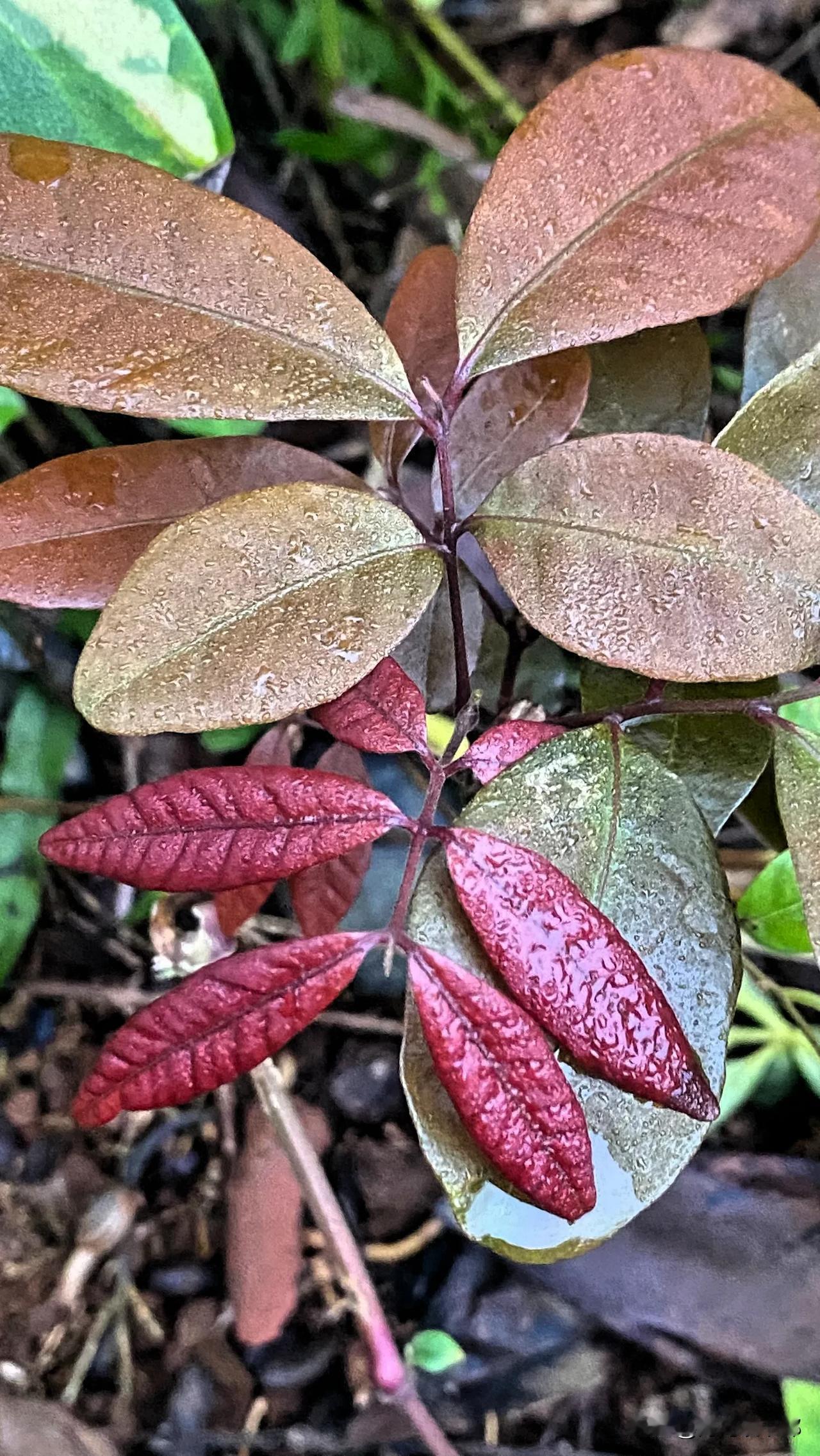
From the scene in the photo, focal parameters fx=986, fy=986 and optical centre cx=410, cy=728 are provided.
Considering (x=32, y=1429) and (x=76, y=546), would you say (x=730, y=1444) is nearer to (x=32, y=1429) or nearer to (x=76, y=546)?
(x=32, y=1429)

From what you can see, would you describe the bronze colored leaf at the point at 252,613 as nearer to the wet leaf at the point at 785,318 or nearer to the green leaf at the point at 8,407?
the wet leaf at the point at 785,318

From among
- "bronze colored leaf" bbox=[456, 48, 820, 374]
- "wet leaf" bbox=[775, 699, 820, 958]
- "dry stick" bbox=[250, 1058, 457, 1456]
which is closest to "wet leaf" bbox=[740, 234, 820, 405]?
"bronze colored leaf" bbox=[456, 48, 820, 374]

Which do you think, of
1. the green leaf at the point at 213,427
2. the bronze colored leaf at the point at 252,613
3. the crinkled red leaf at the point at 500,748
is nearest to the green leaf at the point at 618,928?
the crinkled red leaf at the point at 500,748

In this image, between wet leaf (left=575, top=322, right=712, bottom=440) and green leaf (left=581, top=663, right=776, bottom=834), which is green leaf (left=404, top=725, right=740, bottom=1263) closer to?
green leaf (left=581, top=663, right=776, bottom=834)

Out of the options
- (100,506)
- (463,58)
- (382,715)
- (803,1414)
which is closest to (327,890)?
(382,715)

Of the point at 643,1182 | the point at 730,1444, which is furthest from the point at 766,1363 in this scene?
the point at 643,1182

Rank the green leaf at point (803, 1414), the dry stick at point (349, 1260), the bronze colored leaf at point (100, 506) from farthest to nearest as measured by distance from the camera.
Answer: the dry stick at point (349, 1260)
the green leaf at point (803, 1414)
the bronze colored leaf at point (100, 506)
